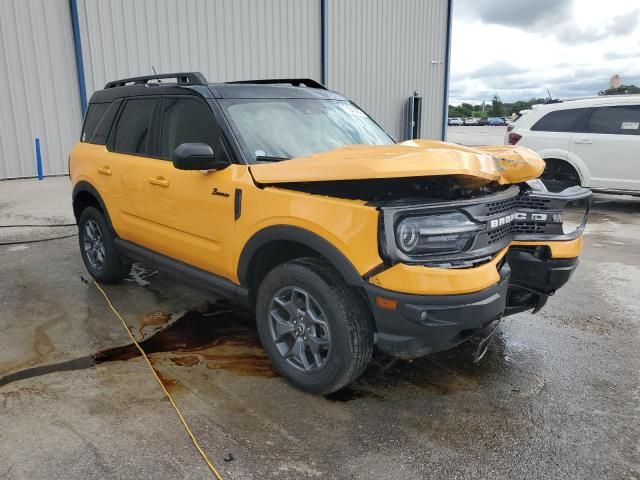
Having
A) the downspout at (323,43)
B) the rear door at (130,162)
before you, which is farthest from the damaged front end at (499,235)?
the downspout at (323,43)

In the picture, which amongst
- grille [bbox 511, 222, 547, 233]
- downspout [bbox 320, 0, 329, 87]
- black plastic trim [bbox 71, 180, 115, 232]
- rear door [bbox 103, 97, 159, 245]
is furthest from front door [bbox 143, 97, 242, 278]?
downspout [bbox 320, 0, 329, 87]

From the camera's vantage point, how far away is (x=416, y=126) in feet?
64.1

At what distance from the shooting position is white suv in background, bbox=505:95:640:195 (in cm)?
862

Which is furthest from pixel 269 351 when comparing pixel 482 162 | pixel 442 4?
pixel 442 4

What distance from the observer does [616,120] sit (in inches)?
344

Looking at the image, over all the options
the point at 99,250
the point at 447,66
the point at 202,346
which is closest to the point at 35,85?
the point at 99,250

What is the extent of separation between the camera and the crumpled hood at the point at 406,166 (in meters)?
2.52

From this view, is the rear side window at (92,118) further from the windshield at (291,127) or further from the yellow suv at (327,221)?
the windshield at (291,127)

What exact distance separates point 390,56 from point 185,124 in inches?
624

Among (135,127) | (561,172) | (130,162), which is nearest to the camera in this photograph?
(130,162)

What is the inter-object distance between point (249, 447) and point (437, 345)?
1074 mm

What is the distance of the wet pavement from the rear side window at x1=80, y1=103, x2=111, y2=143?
1.70 meters

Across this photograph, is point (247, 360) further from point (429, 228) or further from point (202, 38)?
point (202, 38)

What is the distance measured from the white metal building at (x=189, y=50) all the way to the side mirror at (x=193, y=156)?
34.1 ft
